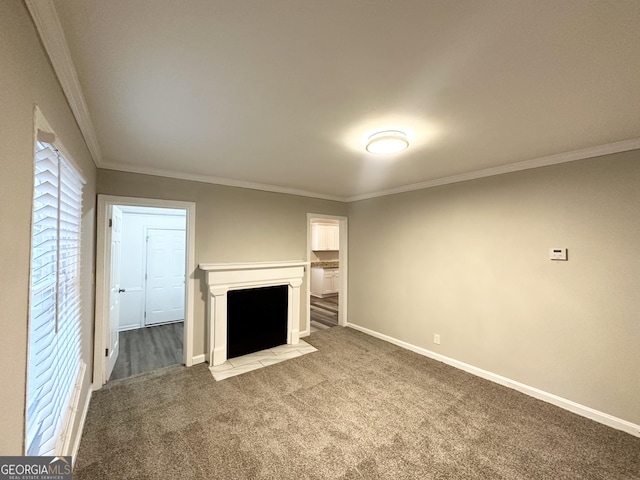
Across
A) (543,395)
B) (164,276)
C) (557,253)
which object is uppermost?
(557,253)

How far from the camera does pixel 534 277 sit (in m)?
2.62

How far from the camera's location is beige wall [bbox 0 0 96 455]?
74 centimetres

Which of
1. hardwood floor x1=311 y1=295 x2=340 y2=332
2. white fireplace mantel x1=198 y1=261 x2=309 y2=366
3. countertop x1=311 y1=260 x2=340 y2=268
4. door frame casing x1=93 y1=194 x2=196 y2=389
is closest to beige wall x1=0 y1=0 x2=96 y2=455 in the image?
door frame casing x1=93 y1=194 x2=196 y2=389

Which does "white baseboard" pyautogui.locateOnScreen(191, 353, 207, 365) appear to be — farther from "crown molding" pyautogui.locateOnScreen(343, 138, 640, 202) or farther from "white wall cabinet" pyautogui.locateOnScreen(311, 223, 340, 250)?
"white wall cabinet" pyautogui.locateOnScreen(311, 223, 340, 250)

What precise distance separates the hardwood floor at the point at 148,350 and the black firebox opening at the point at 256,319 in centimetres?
80

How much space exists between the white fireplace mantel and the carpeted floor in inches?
13.4

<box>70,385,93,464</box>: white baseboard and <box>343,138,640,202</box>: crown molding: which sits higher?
<box>343,138,640,202</box>: crown molding

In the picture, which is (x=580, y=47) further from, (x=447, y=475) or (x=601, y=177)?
(x=447, y=475)

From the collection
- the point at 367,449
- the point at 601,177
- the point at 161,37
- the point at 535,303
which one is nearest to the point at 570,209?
the point at 601,177

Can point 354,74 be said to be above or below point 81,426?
above

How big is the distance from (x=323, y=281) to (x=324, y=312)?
1.86m

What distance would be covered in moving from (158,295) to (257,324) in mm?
2522

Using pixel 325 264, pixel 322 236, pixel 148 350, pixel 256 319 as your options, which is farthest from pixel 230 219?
pixel 325 264

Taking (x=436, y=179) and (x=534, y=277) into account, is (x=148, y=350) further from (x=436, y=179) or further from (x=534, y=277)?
(x=534, y=277)
